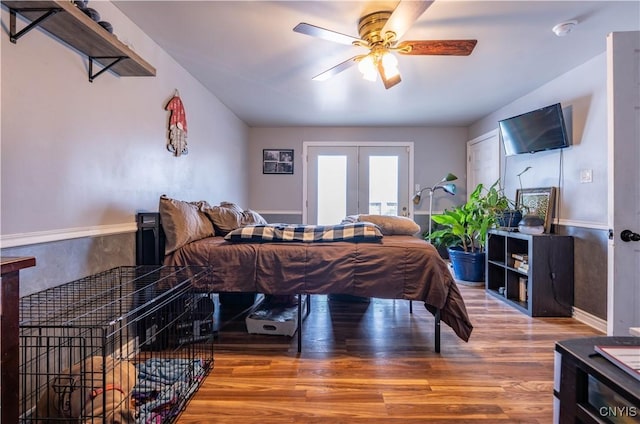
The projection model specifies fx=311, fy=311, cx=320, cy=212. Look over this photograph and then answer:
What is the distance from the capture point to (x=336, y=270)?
2.06 meters

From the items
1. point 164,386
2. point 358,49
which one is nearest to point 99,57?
point 358,49

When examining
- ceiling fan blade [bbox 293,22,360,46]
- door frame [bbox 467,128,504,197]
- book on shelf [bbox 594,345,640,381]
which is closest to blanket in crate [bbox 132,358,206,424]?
book on shelf [bbox 594,345,640,381]

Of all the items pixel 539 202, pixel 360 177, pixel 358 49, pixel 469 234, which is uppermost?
pixel 358 49

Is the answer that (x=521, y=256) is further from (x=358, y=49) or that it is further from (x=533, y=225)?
(x=358, y=49)

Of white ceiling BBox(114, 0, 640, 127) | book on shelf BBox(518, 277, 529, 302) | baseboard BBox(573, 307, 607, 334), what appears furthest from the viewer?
book on shelf BBox(518, 277, 529, 302)

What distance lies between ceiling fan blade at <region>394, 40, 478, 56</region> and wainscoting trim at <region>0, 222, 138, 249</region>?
82.4 inches

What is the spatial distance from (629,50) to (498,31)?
2.52 feet

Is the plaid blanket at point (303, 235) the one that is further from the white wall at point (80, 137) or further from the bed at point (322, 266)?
the white wall at point (80, 137)

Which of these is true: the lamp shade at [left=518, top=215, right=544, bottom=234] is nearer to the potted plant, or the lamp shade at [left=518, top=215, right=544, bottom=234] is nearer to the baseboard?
the potted plant

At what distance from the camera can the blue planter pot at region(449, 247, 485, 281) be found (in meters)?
3.87

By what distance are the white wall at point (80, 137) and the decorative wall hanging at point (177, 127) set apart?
0.06 m

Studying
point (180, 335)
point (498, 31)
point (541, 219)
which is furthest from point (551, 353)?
point (180, 335)

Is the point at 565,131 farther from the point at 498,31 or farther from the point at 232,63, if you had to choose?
the point at 232,63

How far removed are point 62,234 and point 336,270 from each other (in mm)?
1510
